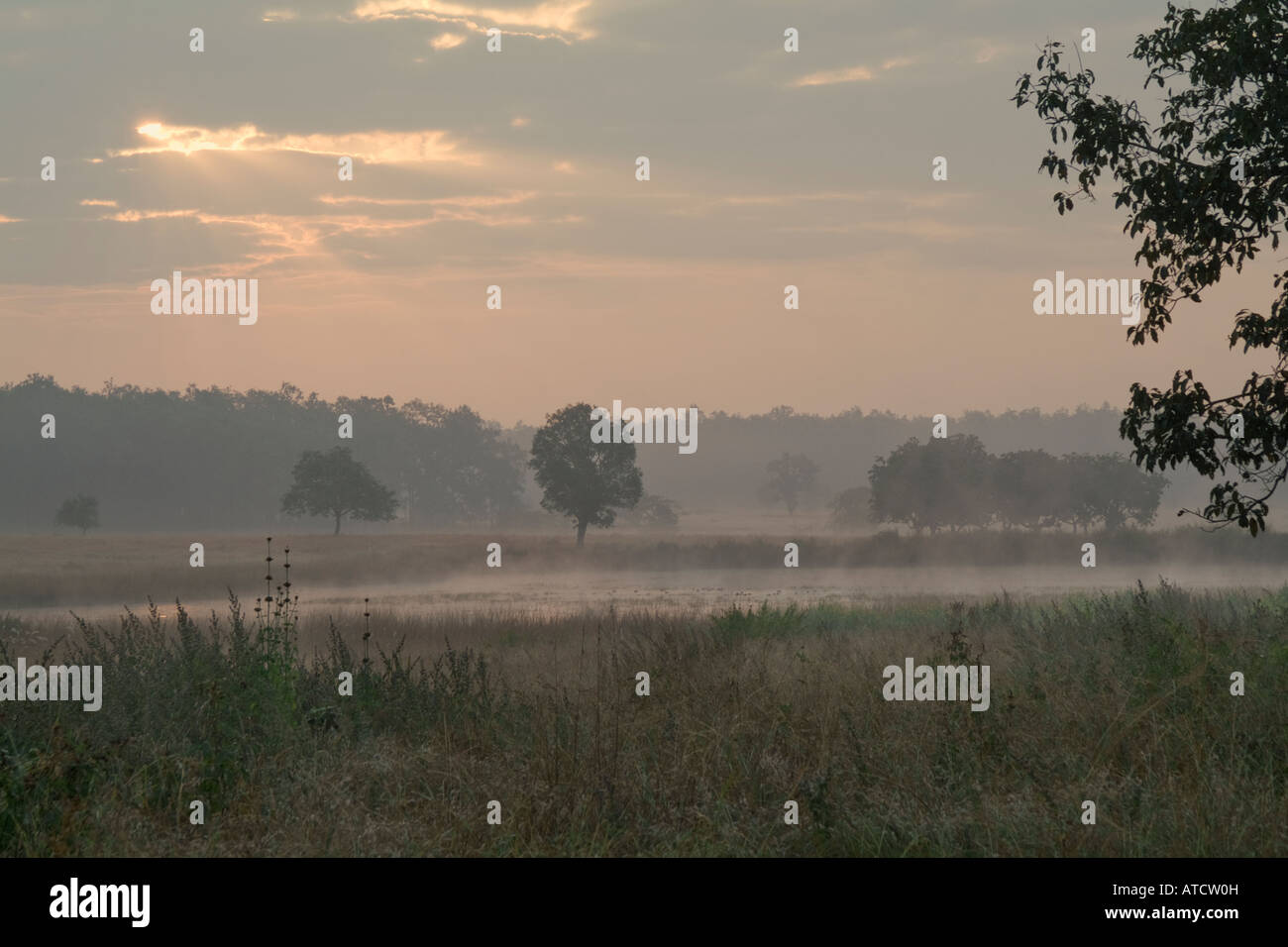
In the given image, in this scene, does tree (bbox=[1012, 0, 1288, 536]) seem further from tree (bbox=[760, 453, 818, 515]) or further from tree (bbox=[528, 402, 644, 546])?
tree (bbox=[760, 453, 818, 515])

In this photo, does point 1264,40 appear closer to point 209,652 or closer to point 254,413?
point 209,652

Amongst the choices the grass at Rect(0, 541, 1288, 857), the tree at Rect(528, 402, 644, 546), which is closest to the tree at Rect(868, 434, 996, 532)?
the tree at Rect(528, 402, 644, 546)

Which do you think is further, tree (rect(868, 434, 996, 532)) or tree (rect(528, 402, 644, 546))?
tree (rect(528, 402, 644, 546))

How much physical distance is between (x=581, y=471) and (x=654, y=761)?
6972 cm

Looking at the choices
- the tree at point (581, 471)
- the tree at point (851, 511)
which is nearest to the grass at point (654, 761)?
the tree at point (581, 471)

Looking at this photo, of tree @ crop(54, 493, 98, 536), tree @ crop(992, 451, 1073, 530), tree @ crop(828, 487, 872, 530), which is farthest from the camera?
tree @ crop(828, 487, 872, 530)

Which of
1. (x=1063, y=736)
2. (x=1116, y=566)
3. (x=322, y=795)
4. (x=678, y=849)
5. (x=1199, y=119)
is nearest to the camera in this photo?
(x=678, y=849)

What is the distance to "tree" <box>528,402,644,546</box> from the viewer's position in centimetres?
7700

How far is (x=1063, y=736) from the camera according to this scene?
812cm

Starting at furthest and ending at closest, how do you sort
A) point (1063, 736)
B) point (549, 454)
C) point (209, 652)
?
point (549, 454) → point (209, 652) → point (1063, 736)

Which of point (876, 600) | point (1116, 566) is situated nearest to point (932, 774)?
point (876, 600)

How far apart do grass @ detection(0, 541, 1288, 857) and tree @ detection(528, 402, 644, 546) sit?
217 feet

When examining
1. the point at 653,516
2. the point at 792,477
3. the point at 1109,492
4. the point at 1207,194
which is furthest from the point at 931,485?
the point at 792,477
